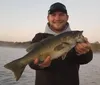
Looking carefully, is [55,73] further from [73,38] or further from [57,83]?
[73,38]

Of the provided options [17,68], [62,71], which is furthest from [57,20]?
[17,68]

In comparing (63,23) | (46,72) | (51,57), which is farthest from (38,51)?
(63,23)

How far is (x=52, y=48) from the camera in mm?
3693

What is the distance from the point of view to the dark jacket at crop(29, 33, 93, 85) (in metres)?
4.15

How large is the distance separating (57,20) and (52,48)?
2.58 ft

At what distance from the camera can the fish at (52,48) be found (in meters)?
3.68

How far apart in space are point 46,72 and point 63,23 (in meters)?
0.93

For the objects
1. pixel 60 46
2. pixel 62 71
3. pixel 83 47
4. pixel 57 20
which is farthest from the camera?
pixel 57 20

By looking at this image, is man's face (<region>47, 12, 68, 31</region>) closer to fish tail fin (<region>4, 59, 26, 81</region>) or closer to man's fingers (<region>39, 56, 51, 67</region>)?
man's fingers (<region>39, 56, 51, 67</region>)

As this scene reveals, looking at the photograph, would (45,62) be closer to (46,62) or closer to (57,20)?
(46,62)

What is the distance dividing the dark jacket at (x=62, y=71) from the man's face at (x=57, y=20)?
1.81 feet

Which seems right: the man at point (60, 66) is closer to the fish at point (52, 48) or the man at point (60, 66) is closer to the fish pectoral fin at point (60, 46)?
the fish at point (52, 48)

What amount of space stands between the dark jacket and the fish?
318 mm

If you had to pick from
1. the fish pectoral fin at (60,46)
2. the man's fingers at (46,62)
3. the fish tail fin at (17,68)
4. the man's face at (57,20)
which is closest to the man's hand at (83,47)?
the fish pectoral fin at (60,46)
